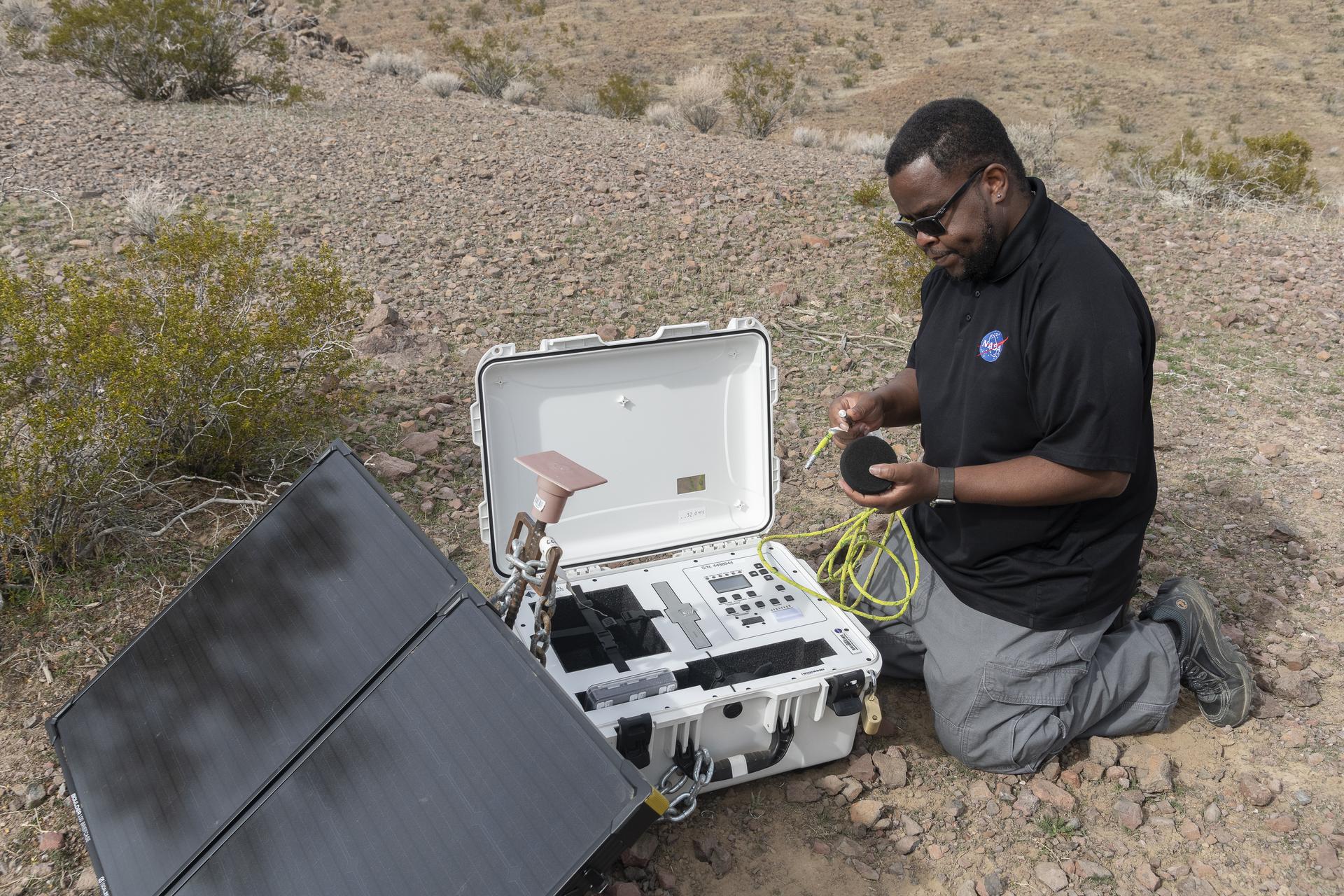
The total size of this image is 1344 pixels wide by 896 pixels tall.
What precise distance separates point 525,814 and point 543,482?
762 millimetres

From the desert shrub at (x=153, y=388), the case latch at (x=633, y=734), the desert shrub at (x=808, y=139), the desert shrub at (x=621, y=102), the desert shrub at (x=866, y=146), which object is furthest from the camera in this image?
the desert shrub at (x=621, y=102)

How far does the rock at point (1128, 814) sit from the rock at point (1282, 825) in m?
0.33

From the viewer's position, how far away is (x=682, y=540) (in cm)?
330

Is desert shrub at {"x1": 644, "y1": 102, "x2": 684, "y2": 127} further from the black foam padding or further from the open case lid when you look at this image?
the black foam padding

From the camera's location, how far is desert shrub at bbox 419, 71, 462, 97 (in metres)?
12.6

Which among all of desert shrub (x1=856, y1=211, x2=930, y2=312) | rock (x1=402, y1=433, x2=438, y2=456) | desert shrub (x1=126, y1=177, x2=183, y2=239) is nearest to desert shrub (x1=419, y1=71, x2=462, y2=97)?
desert shrub (x1=126, y1=177, x2=183, y2=239)

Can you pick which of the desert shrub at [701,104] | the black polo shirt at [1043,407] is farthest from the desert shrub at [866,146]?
the black polo shirt at [1043,407]

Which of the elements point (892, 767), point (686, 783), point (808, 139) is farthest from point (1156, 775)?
point (808, 139)

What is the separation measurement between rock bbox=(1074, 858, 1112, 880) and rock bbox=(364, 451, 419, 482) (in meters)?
2.85

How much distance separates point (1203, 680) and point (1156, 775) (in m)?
0.36

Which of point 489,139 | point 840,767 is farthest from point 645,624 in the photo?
point 489,139

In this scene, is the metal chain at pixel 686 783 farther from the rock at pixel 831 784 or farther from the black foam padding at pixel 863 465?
the black foam padding at pixel 863 465

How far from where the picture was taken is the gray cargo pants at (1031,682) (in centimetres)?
286

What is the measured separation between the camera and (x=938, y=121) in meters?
2.55
